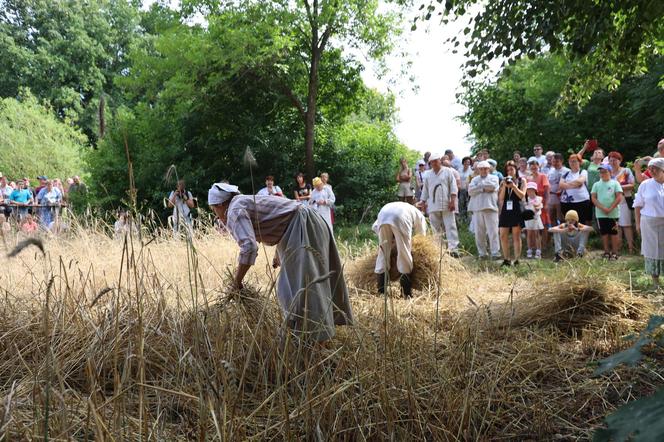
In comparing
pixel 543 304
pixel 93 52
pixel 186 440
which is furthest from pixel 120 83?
pixel 93 52

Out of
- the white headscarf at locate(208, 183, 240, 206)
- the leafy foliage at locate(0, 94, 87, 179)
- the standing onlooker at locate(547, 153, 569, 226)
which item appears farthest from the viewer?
the leafy foliage at locate(0, 94, 87, 179)

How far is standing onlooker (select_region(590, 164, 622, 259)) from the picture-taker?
26.0 ft

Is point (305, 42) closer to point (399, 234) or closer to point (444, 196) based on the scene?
point (444, 196)

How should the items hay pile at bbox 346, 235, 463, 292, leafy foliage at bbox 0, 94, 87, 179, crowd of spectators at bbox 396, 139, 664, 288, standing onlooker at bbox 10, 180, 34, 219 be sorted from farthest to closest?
leafy foliage at bbox 0, 94, 87, 179
standing onlooker at bbox 10, 180, 34, 219
crowd of spectators at bbox 396, 139, 664, 288
hay pile at bbox 346, 235, 463, 292

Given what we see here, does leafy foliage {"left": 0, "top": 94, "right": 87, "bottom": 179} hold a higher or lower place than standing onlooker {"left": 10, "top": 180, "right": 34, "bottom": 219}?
higher

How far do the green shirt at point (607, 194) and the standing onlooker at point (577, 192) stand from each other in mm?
526

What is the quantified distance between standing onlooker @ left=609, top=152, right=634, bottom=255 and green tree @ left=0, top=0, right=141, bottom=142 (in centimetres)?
2733

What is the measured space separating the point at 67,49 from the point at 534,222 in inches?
1233

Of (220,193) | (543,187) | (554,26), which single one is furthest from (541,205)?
(220,193)

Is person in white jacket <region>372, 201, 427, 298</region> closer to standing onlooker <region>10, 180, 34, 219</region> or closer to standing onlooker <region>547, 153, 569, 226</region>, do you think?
standing onlooker <region>547, 153, 569, 226</region>

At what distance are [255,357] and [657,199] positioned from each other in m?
4.40


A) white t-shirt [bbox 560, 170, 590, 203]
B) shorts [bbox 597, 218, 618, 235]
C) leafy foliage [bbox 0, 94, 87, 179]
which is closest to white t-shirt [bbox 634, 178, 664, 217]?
shorts [bbox 597, 218, 618, 235]

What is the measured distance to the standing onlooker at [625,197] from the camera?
26.9 ft

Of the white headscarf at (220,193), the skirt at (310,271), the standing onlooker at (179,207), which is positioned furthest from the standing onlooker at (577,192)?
the white headscarf at (220,193)
